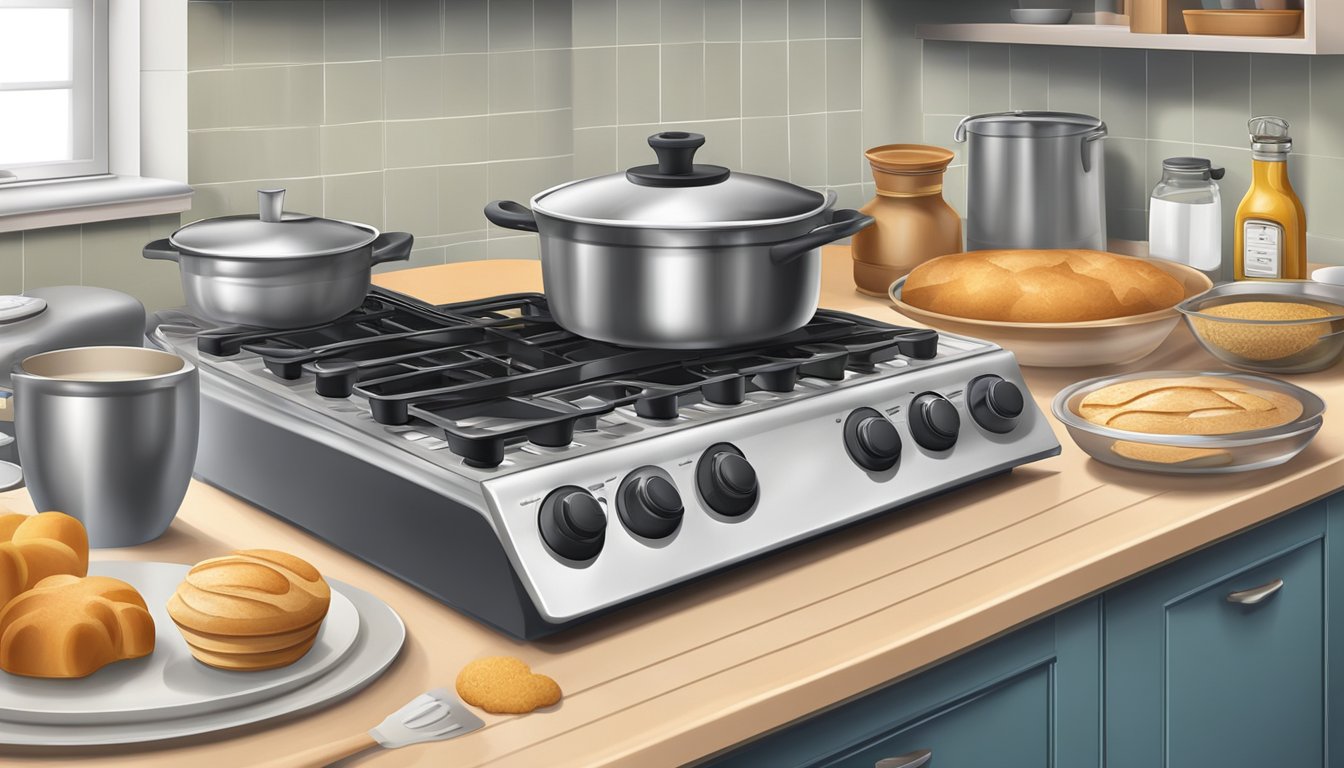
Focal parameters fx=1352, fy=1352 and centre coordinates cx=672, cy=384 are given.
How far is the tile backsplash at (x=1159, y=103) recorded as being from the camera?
6.66 feet

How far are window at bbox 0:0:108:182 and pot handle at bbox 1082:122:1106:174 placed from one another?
1493 mm

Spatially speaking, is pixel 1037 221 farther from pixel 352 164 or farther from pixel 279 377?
pixel 279 377

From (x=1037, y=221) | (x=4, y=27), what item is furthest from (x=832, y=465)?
(x=4, y=27)

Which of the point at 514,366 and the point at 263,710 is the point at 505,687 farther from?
the point at 514,366

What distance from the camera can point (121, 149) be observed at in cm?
202

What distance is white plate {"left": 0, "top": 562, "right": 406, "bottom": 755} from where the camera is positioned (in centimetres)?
82

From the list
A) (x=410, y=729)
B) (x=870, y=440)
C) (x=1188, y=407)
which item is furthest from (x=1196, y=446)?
(x=410, y=729)

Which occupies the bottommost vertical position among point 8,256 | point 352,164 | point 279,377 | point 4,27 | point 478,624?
point 478,624

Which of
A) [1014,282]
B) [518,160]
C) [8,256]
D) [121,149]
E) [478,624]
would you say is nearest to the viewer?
[478,624]

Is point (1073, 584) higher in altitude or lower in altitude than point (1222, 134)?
lower

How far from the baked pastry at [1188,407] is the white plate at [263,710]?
76 centimetres

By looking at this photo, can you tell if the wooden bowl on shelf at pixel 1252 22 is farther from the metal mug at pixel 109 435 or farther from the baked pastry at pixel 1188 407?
the metal mug at pixel 109 435

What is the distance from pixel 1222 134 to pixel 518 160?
3.73 ft

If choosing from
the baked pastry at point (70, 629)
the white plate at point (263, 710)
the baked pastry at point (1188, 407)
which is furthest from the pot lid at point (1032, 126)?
the baked pastry at point (70, 629)
